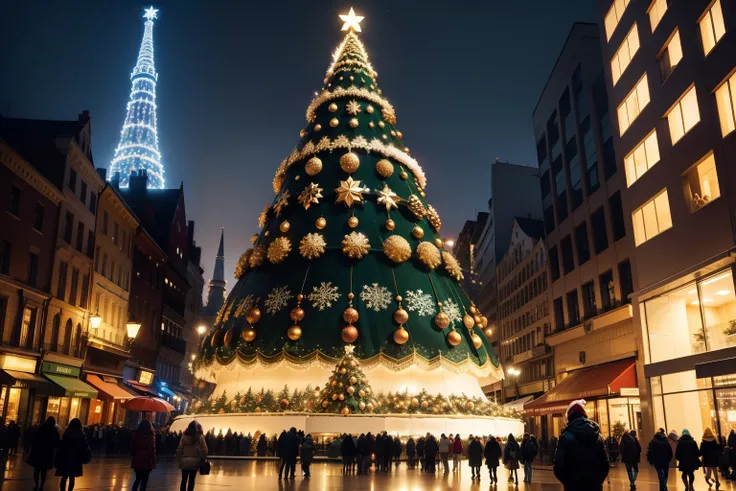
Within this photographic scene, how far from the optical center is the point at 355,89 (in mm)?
26406

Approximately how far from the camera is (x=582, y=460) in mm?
5910

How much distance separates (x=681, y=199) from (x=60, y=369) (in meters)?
31.1

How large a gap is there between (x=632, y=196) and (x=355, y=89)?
13164 mm

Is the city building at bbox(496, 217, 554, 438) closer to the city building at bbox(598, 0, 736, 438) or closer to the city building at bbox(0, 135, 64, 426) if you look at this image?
the city building at bbox(598, 0, 736, 438)

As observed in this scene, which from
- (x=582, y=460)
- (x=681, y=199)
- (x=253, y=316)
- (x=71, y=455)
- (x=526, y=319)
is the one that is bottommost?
(x=71, y=455)

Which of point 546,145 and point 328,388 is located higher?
point 546,145

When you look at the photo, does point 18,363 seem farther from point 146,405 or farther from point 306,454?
point 306,454

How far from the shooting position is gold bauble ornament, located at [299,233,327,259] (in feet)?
71.1

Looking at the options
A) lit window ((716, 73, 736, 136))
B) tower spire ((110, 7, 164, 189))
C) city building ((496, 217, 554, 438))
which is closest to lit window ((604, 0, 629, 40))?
lit window ((716, 73, 736, 136))

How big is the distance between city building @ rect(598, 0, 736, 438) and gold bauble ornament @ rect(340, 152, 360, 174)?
12111 millimetres

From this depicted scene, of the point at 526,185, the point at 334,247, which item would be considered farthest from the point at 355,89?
the point at 526,185

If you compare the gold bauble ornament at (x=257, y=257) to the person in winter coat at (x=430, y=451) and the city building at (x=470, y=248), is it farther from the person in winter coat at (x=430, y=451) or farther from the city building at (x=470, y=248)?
the city building at (x=470, y=248)

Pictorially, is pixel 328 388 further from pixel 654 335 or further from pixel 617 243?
pixel 617 243

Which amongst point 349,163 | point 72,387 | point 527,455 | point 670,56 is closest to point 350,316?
point 349,163
